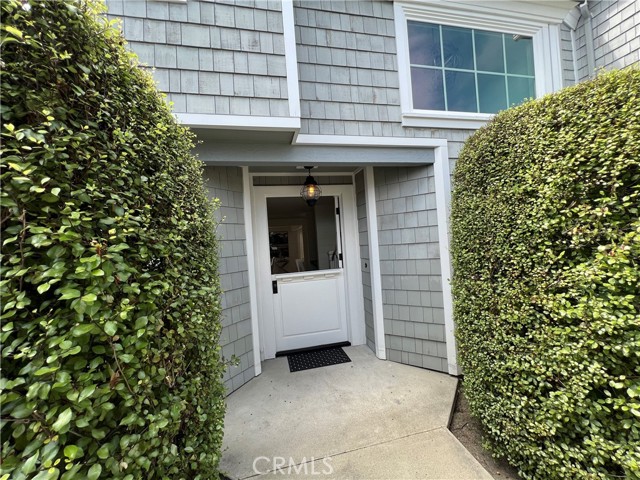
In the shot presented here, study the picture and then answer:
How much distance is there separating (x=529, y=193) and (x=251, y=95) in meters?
2.12

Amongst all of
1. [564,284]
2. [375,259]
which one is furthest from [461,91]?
[564,284]

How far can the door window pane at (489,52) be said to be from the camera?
10.4 feet

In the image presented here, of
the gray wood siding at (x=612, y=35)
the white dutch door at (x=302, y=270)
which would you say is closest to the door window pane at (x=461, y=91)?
the gray wood siding at (x=612, y=35)

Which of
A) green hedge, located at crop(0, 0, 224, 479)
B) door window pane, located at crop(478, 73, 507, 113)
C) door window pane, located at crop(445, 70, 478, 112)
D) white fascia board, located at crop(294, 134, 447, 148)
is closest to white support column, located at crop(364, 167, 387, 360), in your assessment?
white fascia board, located at crop(294, 134, 447, 148)

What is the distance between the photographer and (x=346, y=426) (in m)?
2.17

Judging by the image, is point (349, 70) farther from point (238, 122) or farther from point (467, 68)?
point (467, 68)

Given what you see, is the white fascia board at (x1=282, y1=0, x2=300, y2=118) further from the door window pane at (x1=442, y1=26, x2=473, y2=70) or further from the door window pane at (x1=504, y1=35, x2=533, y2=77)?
the door window pane at (x1=504, y1=35, x2=533, y2=77)

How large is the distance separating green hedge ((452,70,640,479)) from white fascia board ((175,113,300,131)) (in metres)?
1.57

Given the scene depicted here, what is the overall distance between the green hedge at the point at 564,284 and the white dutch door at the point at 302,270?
203cm

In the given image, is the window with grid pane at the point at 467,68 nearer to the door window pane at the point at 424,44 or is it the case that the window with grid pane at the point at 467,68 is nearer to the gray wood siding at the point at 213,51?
the door window pane at the point at 424,44

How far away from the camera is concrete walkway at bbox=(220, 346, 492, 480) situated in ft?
5.83

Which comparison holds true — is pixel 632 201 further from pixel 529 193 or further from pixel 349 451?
pixel 349 451

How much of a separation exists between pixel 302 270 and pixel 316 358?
45.3 inches

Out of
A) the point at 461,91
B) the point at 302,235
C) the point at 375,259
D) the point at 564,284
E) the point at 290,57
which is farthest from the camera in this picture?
the point at 302,235
